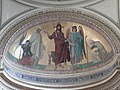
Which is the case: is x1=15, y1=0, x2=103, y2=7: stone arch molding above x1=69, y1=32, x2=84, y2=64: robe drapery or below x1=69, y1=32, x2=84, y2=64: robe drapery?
above

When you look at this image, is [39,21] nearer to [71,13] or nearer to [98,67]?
Answer: [71,13]

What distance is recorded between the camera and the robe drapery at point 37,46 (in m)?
14.5

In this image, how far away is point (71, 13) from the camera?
46.0 ft

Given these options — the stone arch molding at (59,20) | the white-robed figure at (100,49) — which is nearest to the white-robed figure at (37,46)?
the stone arch molding at (59,20)

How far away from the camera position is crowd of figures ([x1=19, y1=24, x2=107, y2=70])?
14.4 metres

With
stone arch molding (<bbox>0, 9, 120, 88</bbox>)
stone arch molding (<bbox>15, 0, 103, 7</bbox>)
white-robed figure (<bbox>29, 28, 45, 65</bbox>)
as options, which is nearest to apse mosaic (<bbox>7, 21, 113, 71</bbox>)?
white-robed figure (<bbox>29, 28, 45, 65</bbox>)

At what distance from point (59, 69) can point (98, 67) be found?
133cm

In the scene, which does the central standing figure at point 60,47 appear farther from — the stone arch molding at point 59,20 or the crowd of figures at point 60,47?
the stone arch molding at point 59,20

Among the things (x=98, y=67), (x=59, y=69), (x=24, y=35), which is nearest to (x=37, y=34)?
(x=24, y=35)

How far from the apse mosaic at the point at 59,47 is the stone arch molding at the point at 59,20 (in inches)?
10.6

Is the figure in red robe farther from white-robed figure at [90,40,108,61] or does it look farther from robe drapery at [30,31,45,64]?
white-robed figure at [90,40,108,61]

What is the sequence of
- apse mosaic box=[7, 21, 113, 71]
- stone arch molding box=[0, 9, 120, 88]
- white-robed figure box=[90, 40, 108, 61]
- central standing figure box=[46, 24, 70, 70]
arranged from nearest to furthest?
stone arch molding box=[0, 9, 120, 88] < white-robed figure box=[90, 40, 108, 61] < apse mosaic box=[7, 21, 113, 71] < central standing figure box=[46, 24, 70, 70]

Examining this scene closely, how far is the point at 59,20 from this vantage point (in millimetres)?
14289

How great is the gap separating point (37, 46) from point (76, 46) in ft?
4.32
